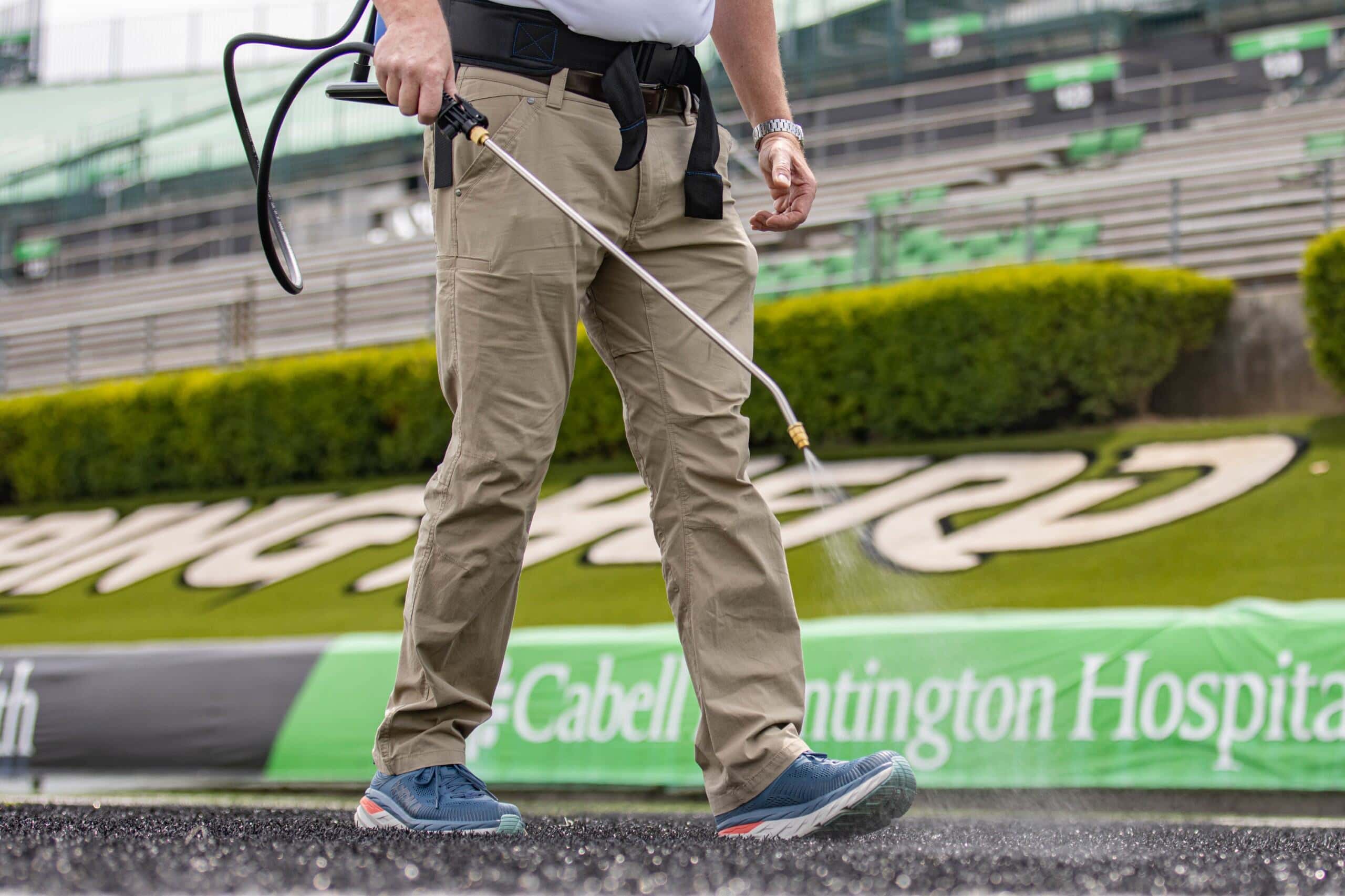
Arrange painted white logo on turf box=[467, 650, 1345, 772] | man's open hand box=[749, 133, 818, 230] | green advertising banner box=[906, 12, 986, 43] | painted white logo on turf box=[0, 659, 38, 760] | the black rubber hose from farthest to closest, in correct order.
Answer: green advertising banner box=[906, 12, 986, 43]
painted white logo on turf box=[0, 659, 38, 760]
painted white logo on turf box=[467, 650, 1345, 772]
man's open hand box=[749, 133, 818, 230]
the black rubber hose

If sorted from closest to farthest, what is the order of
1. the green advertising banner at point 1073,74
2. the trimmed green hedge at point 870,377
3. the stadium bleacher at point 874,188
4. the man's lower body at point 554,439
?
the man's lower body at point 554,439 → the trimmed green hedge at point 870,377 → the stadium bleacher at point 874,188 → the green advertising banner at point 1073,74

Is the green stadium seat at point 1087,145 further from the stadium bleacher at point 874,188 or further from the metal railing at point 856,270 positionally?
the metal railing at point 856,270

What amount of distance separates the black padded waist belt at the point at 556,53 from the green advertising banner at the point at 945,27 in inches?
831

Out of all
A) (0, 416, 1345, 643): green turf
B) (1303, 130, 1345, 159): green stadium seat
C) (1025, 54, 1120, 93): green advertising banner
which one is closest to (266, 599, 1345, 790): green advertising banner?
(0, 416, 1345, 643): green turf

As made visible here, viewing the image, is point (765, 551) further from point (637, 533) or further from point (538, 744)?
point (637, 533)

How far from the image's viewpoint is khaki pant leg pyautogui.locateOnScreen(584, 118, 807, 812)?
2.25 m

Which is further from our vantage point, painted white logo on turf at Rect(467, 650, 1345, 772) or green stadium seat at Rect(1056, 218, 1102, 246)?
green stadium seat at Rect(1056, 218, 1102, 246)

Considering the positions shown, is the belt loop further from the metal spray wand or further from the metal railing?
the metal railing

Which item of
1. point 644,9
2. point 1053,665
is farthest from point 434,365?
point 644,9

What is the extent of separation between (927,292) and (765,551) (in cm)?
683

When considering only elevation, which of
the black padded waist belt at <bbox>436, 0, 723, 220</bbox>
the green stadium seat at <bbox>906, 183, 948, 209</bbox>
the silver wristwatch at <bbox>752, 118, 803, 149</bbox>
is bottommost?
the green stadium seat at <bbox>906, 183, 948, 209</bbox>

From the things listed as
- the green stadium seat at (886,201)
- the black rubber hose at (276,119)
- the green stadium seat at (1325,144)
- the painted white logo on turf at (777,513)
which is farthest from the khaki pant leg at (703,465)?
the green stadium seat at (886,201)

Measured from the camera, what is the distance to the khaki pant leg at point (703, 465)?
2252 mm

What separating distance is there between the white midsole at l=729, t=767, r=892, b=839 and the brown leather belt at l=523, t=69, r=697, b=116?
1.16m
